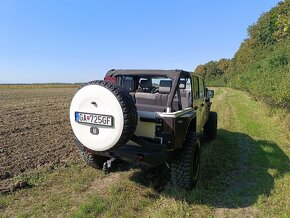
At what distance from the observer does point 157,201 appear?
4434mm

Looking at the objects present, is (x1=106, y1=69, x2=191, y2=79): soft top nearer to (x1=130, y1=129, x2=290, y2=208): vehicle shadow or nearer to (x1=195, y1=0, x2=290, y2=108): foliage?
(x1=195, y1=0, x2=290, y2=108): foliage

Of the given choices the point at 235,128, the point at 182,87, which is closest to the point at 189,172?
the point at 182,87

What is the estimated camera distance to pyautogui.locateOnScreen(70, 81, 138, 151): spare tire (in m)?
3.92

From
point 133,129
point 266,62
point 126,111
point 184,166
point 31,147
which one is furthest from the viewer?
point 266,62

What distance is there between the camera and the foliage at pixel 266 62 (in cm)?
853

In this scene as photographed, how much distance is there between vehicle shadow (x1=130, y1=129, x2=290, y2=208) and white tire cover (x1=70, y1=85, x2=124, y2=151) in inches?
53.3

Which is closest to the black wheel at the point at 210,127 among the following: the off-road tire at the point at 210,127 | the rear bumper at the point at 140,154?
the off-road tire at the point at 210,127

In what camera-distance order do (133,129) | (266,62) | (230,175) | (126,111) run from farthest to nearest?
(266,62), (230,175), (133,129), (126,111)

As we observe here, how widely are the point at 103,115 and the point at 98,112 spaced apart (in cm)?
11

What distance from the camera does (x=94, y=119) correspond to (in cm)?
416

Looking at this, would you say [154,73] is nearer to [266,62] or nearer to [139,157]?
[139,157]

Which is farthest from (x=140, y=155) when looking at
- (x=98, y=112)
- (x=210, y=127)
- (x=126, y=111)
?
(x=210, y=127)

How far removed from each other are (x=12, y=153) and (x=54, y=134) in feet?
7.30

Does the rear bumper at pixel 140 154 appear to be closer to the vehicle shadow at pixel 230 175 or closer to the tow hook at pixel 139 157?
the tow hook at pixel 139 157
